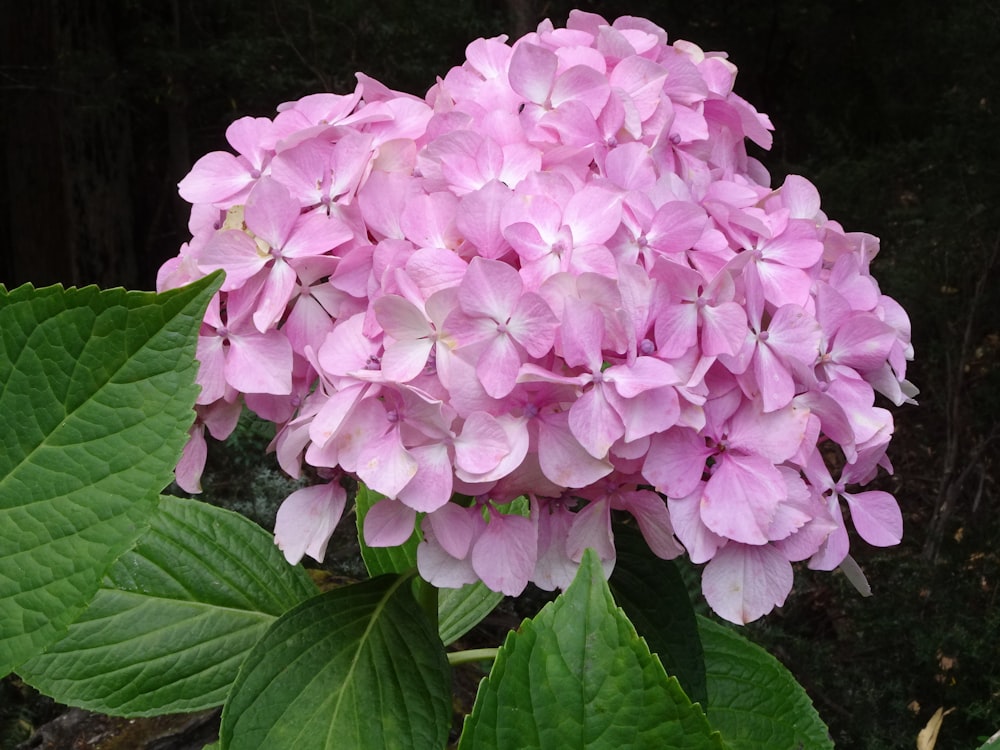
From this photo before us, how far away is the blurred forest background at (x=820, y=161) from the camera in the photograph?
1871 millimetres

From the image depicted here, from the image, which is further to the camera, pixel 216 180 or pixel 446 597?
pixel 446 597

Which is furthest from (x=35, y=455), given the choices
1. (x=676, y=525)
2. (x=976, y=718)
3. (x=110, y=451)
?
(x=976, y=718)

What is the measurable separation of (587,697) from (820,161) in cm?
301

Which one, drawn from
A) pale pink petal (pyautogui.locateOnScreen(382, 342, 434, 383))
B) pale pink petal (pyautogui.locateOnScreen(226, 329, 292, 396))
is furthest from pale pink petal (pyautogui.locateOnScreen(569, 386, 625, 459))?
pale pink petal (pyautogui.locateOnScreen(226, 329, 292, 396))

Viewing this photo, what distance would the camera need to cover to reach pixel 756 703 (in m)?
0.98

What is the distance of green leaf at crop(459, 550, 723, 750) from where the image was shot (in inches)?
12.9

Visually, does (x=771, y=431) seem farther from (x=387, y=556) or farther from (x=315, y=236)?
(x=387, y=556)

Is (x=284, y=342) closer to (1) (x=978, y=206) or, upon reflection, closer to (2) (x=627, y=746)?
(2) (x=627, y=746)

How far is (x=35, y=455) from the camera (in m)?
0.36

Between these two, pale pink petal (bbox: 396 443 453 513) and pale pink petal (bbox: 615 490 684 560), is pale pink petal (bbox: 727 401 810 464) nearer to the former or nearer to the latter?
pale pink petal (bbox: 615 490 684 560)

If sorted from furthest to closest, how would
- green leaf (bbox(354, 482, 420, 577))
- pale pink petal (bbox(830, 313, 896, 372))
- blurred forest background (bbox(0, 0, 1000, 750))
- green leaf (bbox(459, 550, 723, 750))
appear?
blurred forest background (bbox(0, 0, 1000, 750))
green leaf (bbox(354, 482, 420, 577))
pale pink petal (bbox(830, 313, 896, 372))
green leaf (bbox(459, 550, 723, 750))

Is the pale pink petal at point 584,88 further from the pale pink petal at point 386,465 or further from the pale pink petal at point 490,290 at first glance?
the pale pink petal at point 386,465

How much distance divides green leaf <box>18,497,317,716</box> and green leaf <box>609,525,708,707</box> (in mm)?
384

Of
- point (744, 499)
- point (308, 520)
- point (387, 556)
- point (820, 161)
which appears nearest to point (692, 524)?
point (744, 499)
